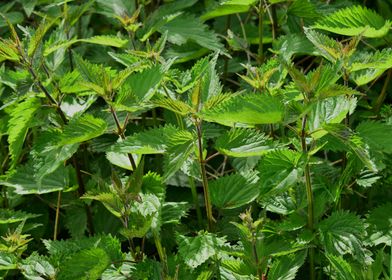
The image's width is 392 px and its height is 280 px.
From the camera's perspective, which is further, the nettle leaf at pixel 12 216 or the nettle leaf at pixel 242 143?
the nettle leaf at pixel 12 216

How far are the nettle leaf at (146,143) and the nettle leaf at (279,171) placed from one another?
202mm

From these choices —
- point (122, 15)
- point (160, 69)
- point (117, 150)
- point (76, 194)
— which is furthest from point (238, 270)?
point (122, 15)

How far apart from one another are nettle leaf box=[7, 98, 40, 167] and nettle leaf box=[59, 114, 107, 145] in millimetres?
246

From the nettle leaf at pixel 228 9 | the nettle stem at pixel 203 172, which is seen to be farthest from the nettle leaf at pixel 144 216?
the nettle leaf at pixel 228 9

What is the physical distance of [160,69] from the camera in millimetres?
1636

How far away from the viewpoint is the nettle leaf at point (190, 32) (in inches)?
82.8

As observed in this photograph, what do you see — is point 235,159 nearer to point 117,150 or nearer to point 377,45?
point 117,150

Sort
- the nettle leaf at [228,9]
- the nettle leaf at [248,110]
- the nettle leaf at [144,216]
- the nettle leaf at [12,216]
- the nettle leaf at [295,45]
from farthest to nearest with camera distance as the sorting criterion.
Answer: the nettle leaf at [228,9] → the nettle leaf at [295,45] → the nettle leaf at [12,216] → the nettle leaf at [144,216] → the nettle leaf at [248,110]

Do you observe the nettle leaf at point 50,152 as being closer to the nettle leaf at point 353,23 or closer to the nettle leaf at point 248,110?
the nettle leaf at point 248,110

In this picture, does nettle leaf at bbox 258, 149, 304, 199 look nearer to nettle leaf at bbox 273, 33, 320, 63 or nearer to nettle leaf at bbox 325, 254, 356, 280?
nettle leaf at bbox 325, 254, 356, 280

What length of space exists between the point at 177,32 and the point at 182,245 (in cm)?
75

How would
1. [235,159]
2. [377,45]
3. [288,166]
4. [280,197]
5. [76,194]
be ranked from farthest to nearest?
[377,45] → [76,194] → [235,159] → [280,197] → [288,166]

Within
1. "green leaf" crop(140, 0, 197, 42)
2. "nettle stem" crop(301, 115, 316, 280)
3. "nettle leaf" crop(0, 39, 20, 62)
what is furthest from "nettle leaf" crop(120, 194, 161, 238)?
"green leaf" crop(140, 0, 197, 42)

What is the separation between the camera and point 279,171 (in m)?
1.55
